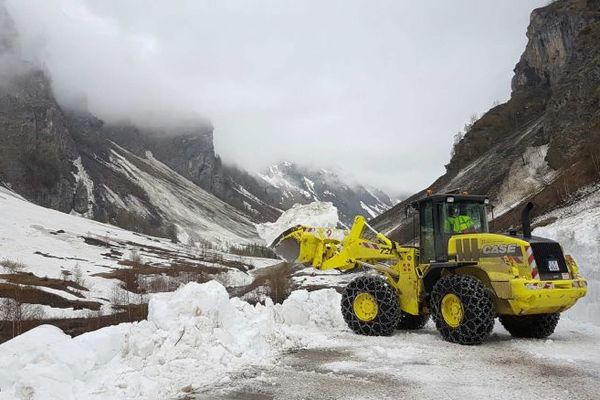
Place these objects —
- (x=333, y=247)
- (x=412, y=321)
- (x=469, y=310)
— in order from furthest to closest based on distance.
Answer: (x=412, y=321) < (x=333, y=247) < (x=469, y=310)

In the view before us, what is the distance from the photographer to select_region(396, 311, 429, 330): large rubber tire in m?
14.9

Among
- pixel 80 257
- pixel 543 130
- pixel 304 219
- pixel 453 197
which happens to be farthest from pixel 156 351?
pixel 80 257

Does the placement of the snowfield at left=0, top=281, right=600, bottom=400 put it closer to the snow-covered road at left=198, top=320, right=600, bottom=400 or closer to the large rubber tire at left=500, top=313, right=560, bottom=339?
the snow-covered road at left=198, top=320, right=600, bottom=400

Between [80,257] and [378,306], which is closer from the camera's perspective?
[378,306]

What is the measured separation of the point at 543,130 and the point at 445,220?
277ft

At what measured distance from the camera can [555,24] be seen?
378 ft

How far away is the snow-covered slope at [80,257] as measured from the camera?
72.1m

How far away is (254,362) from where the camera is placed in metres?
9.94

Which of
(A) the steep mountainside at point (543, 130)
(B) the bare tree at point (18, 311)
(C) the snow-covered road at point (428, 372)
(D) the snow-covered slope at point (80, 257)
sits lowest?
(B) the bare tree at point (18, 311)

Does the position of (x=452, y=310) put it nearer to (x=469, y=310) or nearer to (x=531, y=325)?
(x=469, y=310)

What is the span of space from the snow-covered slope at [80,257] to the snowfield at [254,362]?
52636mm

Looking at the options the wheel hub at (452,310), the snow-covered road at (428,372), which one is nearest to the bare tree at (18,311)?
the snow-covered road at (428,372)

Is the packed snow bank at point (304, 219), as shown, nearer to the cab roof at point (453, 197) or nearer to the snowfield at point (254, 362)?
the cab roof at point (453, 197)

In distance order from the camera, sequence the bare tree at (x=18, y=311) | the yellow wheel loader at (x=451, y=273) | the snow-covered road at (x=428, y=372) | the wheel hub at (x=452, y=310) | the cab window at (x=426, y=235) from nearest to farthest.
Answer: the snow-covered road at (x=428, y=372) → the yellow wheel loader at (x=451, y=273) → the wheel hub at (x=452, y=310) → the cab window at (x=426, y=235) → the bare tree at (x=18, y=311)
